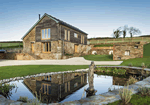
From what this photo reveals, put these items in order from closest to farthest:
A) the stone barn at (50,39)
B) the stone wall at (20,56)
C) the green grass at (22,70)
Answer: the green grass at (22,70), the stone barn at (50,39), the stone wall at (20,56)

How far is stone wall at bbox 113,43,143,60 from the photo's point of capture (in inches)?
714

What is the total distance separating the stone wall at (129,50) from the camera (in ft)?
59.5

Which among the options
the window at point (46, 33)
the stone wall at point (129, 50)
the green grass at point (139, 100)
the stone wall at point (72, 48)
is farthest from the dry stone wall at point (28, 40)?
the green grass at point (139, 100)

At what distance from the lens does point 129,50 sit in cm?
1870

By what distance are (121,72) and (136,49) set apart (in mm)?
10520

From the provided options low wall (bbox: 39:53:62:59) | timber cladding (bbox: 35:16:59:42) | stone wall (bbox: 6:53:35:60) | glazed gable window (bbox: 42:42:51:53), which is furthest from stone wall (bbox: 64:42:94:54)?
stone wall (bbox: 6:53:35:60)

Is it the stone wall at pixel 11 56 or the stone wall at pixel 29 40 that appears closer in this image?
the stone wall at pixel 11 56

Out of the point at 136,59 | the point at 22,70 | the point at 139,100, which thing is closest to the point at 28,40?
the point at 22,70

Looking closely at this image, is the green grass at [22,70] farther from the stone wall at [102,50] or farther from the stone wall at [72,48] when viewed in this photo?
the stone wall at [102,50]

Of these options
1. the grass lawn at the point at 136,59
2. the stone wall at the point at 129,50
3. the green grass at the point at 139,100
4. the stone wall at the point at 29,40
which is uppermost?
the stone wall at the point at 29,40

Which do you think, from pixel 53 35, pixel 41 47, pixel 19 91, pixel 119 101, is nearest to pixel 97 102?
pixel 119 101

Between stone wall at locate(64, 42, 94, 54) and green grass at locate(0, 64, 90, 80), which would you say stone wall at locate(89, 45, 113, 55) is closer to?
stone wall at locate(64, 42, 94, 54)

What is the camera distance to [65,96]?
16.2 feet

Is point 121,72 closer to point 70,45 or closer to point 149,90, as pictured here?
point 149,90
